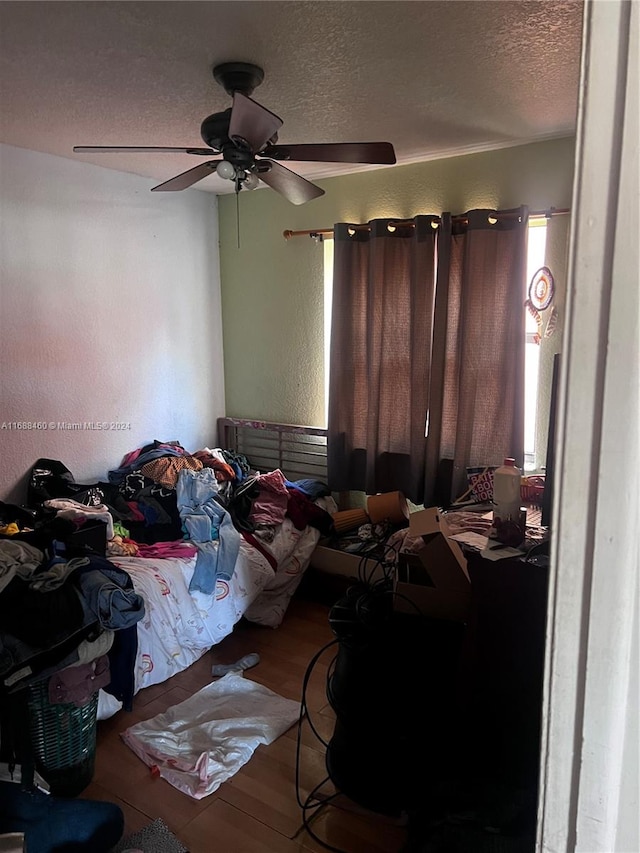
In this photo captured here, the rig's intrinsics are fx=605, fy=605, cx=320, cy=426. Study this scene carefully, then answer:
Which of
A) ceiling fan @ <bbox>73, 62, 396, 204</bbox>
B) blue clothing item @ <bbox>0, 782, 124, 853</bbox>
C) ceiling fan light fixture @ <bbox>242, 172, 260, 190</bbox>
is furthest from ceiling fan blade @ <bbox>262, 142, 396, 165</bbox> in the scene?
blue clothing item @ <bbox>0, 782, 124, 853</bbox>

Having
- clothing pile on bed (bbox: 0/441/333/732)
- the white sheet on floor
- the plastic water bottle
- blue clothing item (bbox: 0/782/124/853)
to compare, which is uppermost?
the plastic water bottle

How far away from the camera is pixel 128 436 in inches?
152

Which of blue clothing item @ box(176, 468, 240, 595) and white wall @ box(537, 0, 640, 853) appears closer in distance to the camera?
white wall @ box(537, 0, 640, 853)

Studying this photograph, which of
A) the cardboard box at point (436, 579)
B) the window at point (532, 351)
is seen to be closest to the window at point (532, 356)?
the window at point (532, 351)

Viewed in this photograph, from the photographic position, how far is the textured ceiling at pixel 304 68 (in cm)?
184

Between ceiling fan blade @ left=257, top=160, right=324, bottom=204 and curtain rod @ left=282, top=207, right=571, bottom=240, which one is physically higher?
curtain rod @ left=282, top=207, right=571, bottom=240

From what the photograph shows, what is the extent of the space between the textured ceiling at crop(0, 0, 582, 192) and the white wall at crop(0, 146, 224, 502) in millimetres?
377

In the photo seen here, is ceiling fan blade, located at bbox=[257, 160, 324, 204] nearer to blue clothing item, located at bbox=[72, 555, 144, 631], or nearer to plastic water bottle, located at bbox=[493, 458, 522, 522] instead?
plastic water bottle, located at bbox=[493, 458, 522, 522]

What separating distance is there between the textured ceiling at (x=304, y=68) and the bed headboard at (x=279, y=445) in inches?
73.4

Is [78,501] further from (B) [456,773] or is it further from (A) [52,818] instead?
(B) [456,773]

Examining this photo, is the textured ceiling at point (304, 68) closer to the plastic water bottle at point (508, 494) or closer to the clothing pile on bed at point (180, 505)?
the plastic water bottle at point (508, 494)

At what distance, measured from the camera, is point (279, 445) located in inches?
169

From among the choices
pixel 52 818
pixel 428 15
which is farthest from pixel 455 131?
pixel 52 818

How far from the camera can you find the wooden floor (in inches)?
76.8
